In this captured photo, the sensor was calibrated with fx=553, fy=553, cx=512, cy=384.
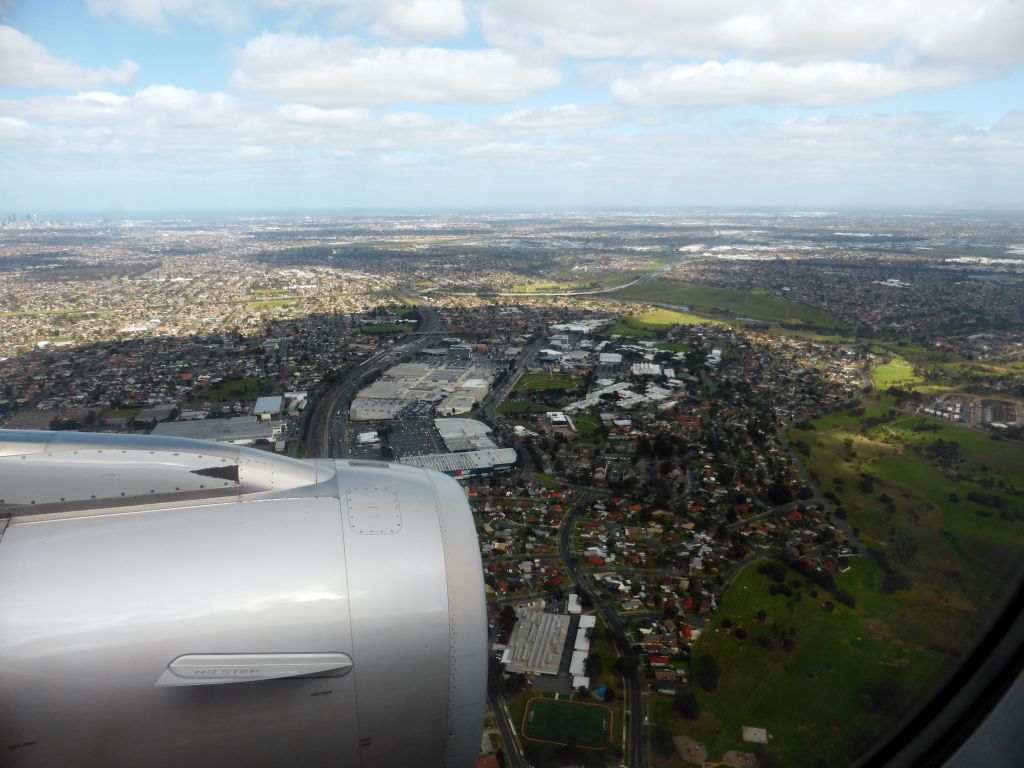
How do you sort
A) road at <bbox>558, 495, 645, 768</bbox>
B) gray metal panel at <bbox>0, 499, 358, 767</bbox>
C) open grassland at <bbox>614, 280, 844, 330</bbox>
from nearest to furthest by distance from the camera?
1. gray metal panel at <bbox>0, 499, 358, 767</bbox>
2. road at <bbox>558, 495, 645, 768</bbox>
3. open grassland at <bbox>614, 280, 844, 330</bbox>

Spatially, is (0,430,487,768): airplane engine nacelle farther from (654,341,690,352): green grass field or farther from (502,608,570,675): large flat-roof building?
(654,341,690,352): green grass field

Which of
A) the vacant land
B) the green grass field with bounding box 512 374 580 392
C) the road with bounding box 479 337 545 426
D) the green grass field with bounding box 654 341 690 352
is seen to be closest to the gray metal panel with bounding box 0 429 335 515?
the road with bounding box 479 337 545 426

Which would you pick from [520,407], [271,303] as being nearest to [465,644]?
[520,407]

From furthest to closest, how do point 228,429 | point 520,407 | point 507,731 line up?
point 520,407 < point 228,429 < point 507,731

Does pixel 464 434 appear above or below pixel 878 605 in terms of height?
below

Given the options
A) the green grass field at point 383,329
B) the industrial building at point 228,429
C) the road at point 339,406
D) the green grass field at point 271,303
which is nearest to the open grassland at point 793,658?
the road at point 339,406

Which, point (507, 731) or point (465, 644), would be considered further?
point (507, 731)

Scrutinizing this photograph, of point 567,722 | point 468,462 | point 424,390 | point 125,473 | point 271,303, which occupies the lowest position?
point 567,722

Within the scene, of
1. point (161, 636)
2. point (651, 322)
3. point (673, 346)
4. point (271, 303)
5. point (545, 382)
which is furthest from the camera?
point (271, 303)

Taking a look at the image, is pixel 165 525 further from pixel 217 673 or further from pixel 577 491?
pixel 577 491

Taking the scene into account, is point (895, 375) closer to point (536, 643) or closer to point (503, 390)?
point (503, 390)
